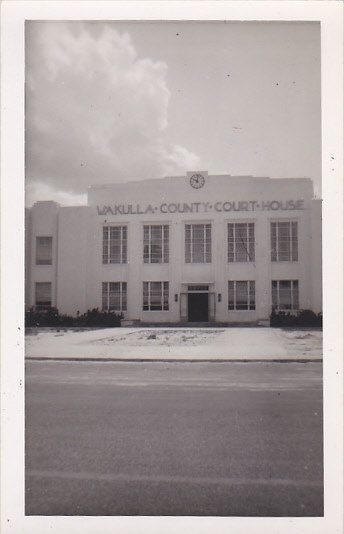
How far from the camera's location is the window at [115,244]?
36.4 ft

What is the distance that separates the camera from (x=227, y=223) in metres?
10.6

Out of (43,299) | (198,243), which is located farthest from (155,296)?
(43,299)

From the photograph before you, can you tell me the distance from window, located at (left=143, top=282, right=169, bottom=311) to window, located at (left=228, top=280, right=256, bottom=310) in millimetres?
1849

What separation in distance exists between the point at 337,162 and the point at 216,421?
291 centimetres

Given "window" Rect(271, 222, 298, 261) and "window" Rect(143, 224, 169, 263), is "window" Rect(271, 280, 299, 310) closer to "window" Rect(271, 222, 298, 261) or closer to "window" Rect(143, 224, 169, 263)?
"window" Rect(271, 222, 298, 261)

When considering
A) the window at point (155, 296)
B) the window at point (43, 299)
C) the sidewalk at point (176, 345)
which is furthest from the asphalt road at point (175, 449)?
the window at point (155, 296)

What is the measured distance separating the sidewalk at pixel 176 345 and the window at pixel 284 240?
178 centimetres

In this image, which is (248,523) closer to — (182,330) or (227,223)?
(227,223)

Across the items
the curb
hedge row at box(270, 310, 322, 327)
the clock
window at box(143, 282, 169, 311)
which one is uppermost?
the clock

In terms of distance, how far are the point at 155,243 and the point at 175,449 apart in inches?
384

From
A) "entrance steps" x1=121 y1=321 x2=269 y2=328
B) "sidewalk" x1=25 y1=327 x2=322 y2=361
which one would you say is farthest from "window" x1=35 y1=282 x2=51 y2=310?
"entrance steps" x1=121 y1=321 x2=269 y2=328

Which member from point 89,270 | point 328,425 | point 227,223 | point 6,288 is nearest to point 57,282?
point 89,270

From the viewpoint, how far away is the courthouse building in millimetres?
9953

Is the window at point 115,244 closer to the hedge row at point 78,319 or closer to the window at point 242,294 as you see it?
the hedge row at point 78,319
